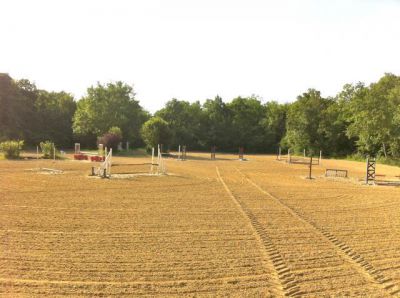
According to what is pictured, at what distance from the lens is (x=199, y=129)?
215 feet

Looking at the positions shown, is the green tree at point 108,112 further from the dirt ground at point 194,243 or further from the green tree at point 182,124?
the dirt ground at point 194,243

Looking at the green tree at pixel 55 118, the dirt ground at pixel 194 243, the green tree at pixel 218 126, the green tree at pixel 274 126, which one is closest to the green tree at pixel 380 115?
the green tree at pixel 274 126

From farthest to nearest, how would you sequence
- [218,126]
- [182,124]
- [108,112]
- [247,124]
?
[247,124] < [218,126] < [182,124] < [108,112]

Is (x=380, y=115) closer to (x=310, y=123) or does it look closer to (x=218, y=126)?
(x=310, y=123)

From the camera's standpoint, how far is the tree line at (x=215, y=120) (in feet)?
140

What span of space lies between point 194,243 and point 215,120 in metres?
57.5

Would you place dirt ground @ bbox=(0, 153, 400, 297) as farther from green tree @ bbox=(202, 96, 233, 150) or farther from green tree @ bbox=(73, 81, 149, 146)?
green tree @ bbox=(202, 96, 233, 150)

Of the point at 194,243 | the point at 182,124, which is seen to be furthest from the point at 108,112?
the point at 194,243

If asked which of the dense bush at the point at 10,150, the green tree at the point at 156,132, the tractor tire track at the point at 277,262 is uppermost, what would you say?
the green tree at the point at 156,132

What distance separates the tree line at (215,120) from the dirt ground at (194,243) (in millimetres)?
27908

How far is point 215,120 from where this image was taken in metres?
66.2

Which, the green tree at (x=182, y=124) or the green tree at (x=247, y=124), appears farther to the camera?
the green tree at (x=247, y=124)

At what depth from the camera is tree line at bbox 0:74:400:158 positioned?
42.7 meters

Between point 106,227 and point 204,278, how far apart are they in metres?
4.07
